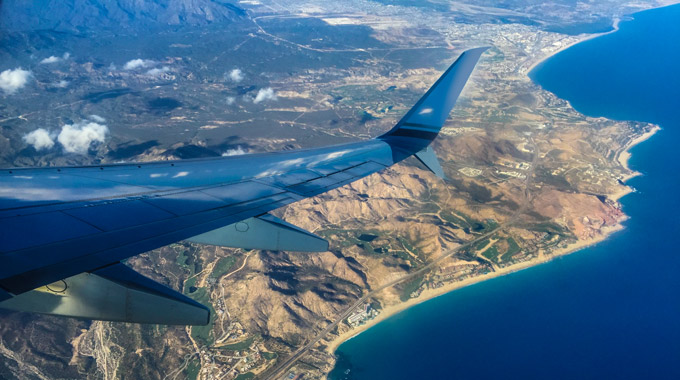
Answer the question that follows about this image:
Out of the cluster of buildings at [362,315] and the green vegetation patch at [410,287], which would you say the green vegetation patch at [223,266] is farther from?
the green vegetation patch at [410,287]

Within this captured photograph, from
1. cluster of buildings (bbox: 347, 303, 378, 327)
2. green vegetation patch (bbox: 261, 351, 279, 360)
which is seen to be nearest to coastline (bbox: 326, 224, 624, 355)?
cluster of buildings (bbox: 347, 303, 378, 327)

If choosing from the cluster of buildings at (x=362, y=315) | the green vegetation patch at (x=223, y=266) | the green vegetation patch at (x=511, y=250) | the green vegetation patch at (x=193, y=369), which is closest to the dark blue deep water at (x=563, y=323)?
the cluster of buildings at (x=362, y=315)

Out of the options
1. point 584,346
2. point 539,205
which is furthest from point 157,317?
point 539,205

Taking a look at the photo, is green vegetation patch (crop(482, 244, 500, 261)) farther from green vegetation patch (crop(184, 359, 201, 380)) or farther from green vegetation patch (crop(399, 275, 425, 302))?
green vegetation patch (crop(184, 359, 201, 380))

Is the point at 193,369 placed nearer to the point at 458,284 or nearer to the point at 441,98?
the point at 458,284

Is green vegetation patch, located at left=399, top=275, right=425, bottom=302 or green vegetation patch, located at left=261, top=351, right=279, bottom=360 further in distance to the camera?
green vegetation patch, located at left=399, top=275, right=425, bottom=302

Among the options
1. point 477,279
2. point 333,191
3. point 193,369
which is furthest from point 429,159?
point 333,191
